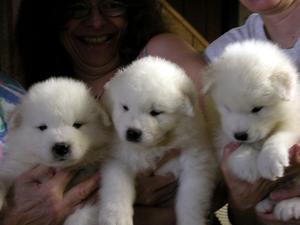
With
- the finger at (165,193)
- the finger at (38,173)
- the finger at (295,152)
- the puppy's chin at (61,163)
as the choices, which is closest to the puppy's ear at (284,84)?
the finger at (295,152)

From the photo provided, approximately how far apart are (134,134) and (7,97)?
88 cm

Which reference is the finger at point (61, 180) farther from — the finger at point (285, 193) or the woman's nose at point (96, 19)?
the woman's nose at point (96, 19)

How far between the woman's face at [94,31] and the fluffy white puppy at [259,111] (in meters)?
0.95

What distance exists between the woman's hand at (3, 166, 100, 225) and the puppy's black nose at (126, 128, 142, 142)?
10.3 inches

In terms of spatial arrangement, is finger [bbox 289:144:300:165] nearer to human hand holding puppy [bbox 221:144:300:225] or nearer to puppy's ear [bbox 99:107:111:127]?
human hand holding puppy [bbox 221:144:300:225]

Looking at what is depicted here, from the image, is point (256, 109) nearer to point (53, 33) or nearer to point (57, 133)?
point (57, 133)

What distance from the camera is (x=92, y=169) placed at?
1.91 metres

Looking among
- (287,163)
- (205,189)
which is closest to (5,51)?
(205,189)

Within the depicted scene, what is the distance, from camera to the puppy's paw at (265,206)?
171cm

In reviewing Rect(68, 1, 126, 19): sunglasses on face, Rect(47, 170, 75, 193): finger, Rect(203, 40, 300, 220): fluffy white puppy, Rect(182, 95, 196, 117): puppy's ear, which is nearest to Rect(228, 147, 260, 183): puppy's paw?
Rect(203, 40, 300, 220): fluffy white puppy

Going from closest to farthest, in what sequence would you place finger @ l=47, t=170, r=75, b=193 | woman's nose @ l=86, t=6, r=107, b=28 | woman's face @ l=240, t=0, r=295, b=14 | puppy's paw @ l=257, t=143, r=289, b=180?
puppy's paw @ l=257, t=143, r=289, b=180 → finger @ l=47, t=170, r=75, b=193 → woman's face @ l=240, t=0, r=295, b=14 → woman's nose @ l=86, t=6, r=107, b=28

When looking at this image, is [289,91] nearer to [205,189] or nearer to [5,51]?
[205,189]

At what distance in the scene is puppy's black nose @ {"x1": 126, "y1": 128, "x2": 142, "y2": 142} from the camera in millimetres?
1664

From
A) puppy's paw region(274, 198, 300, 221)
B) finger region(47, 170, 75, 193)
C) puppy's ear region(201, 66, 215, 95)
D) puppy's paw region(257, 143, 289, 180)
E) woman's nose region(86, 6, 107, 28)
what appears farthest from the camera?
woman's nose region(86, 6, 107, 28)
